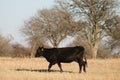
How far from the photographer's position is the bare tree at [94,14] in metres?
52.6

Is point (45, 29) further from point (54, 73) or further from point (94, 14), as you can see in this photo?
point (54, 73)

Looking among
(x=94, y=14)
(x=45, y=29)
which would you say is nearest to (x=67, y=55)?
(x=94, y=14)

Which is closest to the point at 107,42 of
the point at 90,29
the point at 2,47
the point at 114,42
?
the point at 114,42

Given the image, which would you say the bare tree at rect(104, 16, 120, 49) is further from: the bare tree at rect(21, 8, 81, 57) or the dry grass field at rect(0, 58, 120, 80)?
the dry grass field at rect(0, 58, 120, 80)

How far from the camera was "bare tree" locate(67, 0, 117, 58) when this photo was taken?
52.6 m

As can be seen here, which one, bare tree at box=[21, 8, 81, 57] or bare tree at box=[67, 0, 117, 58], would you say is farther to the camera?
bare tree at box=[21, 8, 81, 57]

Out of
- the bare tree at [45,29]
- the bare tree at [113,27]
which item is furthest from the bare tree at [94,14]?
the bare tree at [45,29]

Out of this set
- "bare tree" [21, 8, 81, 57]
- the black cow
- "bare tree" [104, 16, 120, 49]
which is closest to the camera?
the black cow

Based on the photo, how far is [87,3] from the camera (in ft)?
173

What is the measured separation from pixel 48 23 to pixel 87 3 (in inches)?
1037

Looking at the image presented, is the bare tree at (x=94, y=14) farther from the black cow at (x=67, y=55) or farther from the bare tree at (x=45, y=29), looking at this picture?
the black cow at (x=67, y=55)

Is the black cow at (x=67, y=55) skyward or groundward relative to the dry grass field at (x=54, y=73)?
skyward

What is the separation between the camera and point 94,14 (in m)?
52.8

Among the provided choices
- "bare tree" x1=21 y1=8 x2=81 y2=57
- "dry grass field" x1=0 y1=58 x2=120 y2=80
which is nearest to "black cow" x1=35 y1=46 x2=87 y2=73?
"dry grass field" x1=0 y1=58 x2=120 y2=80
